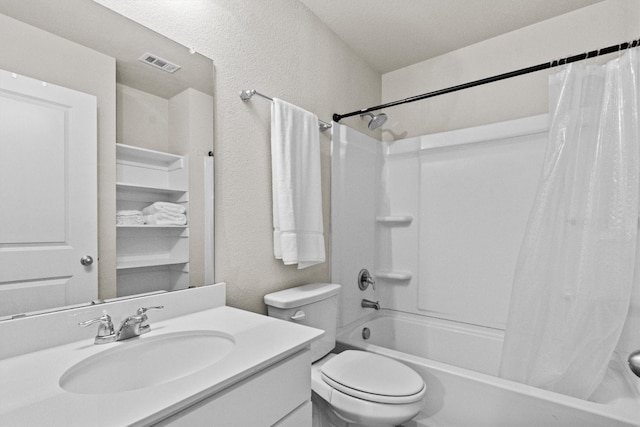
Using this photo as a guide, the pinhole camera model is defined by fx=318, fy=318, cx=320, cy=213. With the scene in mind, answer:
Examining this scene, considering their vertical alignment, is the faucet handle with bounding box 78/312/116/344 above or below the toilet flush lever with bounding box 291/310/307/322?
above


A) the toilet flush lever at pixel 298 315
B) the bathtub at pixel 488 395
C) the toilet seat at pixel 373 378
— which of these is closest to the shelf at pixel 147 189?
the toilet flush lever at pixel 298 315

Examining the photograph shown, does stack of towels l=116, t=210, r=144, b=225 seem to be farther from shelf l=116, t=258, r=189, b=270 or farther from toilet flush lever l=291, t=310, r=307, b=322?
toilet flush lever l=291, t=310, r=307, b=322

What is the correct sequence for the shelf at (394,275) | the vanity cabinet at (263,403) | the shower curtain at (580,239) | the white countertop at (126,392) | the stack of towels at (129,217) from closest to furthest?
the white countertop at (126,392) → the vanity cabinet at (263,403) → the stack of towels at (129,217) → the shower curtain at (580,239) → the shelf at (394,275)

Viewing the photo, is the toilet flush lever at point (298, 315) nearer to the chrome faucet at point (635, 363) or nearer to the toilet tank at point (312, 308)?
the toilet tank at point (312, 308)

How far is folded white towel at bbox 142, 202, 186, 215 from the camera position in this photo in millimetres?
1072

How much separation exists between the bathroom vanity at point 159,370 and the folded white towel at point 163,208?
0.29 meters

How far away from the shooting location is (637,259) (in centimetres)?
134

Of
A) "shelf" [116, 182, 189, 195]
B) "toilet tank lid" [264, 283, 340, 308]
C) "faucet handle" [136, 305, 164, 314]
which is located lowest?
"toilet tank lid" [264, 283, 340, 308]

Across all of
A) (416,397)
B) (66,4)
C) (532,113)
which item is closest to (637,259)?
(532,113)

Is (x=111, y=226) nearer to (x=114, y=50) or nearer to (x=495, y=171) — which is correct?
(x=114, y=50)

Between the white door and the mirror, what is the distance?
2 centimetres

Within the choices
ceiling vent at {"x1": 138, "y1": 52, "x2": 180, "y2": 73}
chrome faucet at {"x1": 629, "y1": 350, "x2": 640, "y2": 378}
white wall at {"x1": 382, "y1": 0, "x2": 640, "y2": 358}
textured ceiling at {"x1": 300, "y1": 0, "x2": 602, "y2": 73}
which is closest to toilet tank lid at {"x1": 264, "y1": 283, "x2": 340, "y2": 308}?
ceiling vent at {"x1": 138, "y1": 52, "x2": 180, "y2": 73}

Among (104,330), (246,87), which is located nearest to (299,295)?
(104,330)

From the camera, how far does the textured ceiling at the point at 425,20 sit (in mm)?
1766
